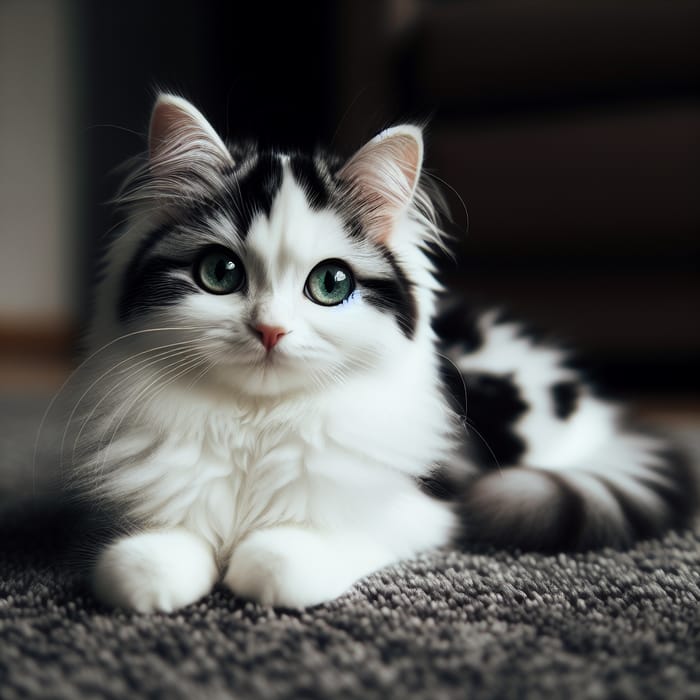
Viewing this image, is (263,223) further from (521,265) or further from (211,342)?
(521,265)

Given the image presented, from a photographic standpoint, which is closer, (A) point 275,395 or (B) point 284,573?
(B) point 284,573

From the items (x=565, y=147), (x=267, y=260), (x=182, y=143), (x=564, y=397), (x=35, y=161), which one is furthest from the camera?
(x=35, y=161)

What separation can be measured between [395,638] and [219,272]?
40 centimetres

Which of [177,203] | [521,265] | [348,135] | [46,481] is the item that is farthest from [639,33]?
[46,481]

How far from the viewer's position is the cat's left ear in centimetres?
86

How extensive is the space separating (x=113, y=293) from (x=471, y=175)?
1422mm

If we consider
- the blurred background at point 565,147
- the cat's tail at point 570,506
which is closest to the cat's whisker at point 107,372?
the cat's tail at point 570,506

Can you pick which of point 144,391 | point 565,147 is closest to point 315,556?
point 144,391

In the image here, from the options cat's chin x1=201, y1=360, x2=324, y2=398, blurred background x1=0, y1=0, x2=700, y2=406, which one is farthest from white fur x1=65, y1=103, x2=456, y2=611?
blurred background x1=0, y1=0, x2=700, y2=406

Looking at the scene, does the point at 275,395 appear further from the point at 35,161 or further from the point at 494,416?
the point at 35,161

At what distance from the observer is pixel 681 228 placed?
1.94m

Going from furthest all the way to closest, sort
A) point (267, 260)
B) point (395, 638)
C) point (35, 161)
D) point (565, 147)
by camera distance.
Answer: point (35, 161)
point (565, 147)
point (267, 260)
point (395, 638)

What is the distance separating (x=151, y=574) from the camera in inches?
26.8

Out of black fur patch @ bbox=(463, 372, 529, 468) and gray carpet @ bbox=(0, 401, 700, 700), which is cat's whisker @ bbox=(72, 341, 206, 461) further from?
black fur patch @ bbox=(463, 372, 529, 468)
